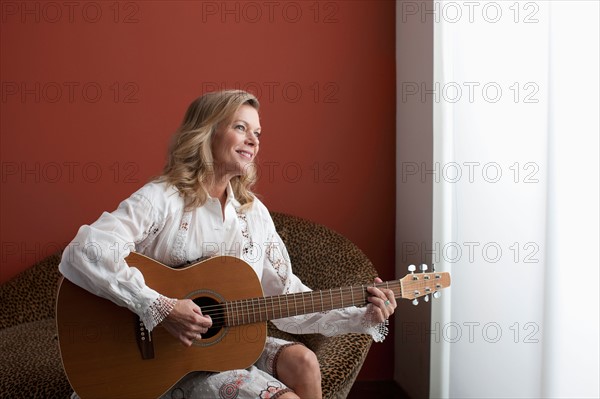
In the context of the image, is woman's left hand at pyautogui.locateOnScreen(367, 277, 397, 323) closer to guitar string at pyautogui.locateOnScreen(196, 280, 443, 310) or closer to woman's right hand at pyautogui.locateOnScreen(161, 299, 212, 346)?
guitar string at pyautogui.locateOnScreen(196, 280, 443, 310)

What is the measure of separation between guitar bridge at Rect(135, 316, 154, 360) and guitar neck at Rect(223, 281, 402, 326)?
8.3 inches

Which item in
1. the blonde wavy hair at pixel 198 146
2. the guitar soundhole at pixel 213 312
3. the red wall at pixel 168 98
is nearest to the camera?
the guitar soundhole at pixel 213 312

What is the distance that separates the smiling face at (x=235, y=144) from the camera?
1.83 meters

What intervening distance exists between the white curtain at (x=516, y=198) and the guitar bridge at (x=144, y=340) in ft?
3.43

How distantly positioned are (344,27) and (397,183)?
744mm

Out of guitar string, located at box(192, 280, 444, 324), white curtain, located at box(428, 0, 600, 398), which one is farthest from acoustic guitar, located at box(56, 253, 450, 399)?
white curtain, located at box(428, 0, 600, 398)

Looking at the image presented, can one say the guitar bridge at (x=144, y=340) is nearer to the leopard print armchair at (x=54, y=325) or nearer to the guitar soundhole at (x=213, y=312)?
the guitar soundhole at (x=213, y=312)

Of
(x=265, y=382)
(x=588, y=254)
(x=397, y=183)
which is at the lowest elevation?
(x=265, y=382)

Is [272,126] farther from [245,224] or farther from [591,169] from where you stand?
[591,169]

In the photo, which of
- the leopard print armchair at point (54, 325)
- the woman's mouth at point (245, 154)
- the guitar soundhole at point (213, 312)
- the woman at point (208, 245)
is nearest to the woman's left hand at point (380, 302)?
the woman at point (208, 245)

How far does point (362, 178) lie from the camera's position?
288 cm

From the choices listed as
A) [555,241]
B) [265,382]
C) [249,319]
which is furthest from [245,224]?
[555,241]

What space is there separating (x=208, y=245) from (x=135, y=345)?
0.34m

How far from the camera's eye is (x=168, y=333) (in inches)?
62.7
